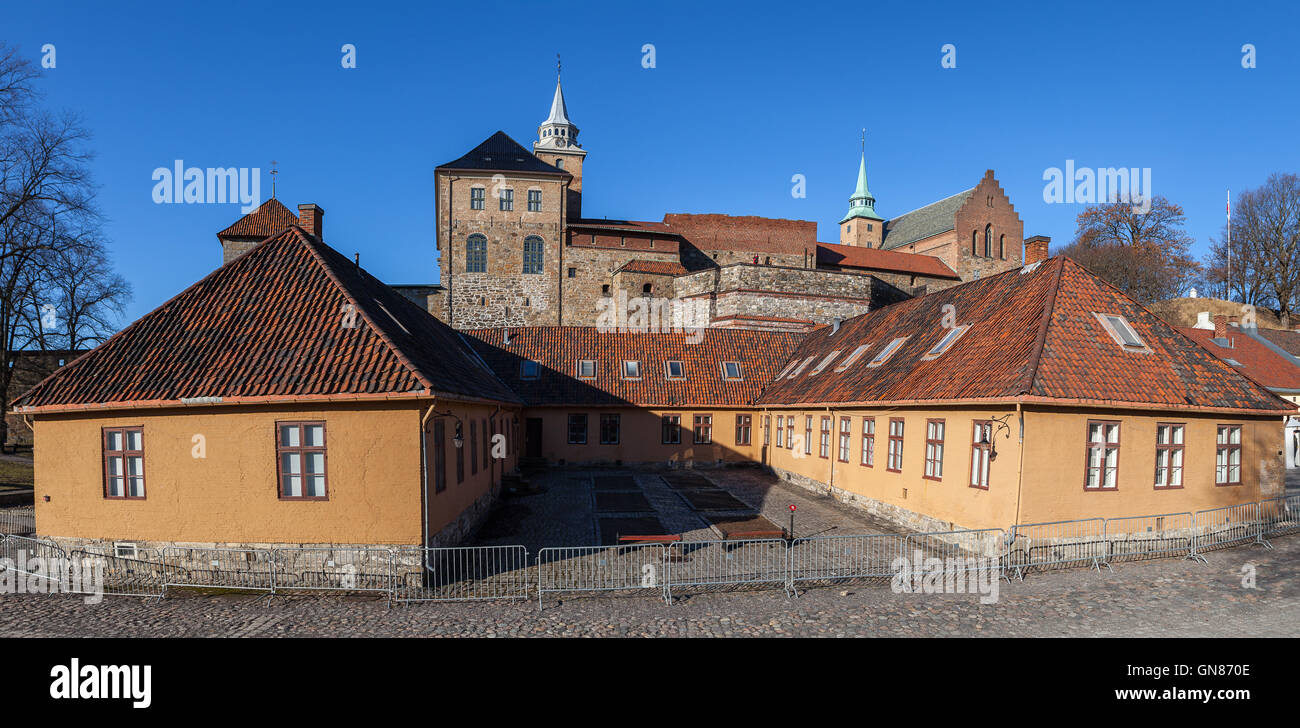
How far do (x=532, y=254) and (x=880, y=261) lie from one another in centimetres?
3093

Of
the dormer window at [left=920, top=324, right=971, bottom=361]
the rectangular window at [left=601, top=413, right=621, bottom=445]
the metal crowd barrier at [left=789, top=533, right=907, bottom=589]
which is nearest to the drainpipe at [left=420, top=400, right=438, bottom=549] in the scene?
the metal crowd barrier at [left=789, top=533, right=907, bottom=589]

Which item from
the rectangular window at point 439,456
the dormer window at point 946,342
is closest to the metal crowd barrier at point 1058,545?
the dormer window at point 946,342

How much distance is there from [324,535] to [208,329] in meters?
5.03

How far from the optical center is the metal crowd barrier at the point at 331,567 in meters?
10.2

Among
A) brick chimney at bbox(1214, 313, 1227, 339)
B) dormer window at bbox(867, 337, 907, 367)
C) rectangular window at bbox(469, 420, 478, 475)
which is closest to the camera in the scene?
rectangular window at bbox(469, 420, 478, 475)

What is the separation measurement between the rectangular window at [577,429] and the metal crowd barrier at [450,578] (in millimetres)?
14267

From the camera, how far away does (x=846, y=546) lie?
12656 mm

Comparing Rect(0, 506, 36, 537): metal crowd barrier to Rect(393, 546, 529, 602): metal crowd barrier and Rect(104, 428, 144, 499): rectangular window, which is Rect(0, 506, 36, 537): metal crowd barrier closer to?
Rect(104, 428, 144, 499): rectangular window

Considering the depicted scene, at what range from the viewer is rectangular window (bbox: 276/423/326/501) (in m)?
10.3

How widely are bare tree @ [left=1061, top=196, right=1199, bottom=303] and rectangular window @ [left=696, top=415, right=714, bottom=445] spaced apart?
3384cm

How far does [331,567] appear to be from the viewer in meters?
10.2

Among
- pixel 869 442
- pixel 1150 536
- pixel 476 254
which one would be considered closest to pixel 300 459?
pixel 869 442

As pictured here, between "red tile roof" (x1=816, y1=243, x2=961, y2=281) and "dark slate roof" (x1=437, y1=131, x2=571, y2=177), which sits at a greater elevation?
"dark slate roof" (x1=437, y1=131, x2=571, y2=177)
